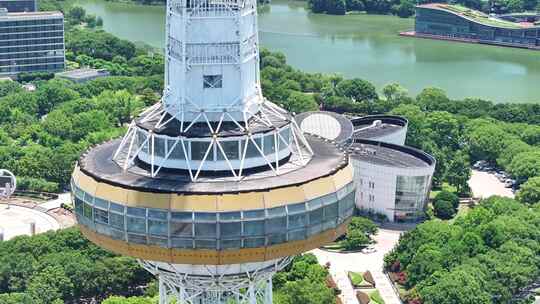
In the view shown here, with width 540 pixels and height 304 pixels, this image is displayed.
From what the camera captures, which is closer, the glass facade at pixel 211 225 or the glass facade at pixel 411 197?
the glass facade at pixel 211 225

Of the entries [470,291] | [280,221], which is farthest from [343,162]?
[470,291]

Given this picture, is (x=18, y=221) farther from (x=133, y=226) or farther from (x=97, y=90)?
(x=133, y=226)

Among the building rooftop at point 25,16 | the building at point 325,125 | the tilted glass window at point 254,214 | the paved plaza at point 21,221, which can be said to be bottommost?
the paved plaza at point 21,221

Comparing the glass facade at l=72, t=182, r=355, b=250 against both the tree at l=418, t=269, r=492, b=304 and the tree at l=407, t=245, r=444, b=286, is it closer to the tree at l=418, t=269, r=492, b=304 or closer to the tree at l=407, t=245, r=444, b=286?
the tree at l=418, t=269, r=492, b=304

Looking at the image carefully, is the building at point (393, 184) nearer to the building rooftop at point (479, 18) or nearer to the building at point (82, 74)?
the building at point (82, 74)

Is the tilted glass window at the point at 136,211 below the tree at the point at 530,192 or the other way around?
the other way around

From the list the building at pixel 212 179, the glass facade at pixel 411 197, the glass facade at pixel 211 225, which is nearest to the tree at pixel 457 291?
the glass facade at pixel 411 197

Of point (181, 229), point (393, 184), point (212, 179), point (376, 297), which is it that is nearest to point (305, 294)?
point (376, 297)
